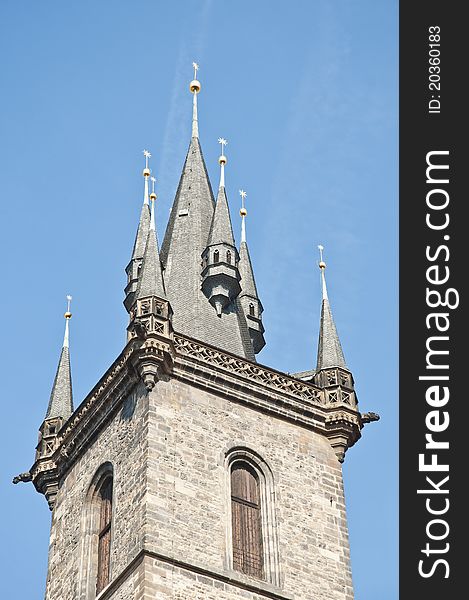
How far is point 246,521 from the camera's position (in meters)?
27.7

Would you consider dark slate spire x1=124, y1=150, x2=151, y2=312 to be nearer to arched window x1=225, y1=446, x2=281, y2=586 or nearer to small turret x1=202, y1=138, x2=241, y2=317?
small turret x1=202, y1=138, x2=241, y2=317

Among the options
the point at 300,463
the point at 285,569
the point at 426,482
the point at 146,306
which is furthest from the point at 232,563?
the point at 426,482

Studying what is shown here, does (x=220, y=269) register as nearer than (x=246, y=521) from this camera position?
No

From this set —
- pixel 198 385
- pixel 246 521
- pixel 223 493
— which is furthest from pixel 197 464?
pixel 198 385

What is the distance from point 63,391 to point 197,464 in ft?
19.1

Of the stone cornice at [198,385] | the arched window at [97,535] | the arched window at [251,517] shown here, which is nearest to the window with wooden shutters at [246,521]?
the arched window at [251,517]

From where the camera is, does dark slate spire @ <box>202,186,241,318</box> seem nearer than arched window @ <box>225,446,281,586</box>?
No

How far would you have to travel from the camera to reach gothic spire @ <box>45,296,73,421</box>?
1249 inches

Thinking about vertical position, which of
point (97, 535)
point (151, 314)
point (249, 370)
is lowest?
point (97, 535)

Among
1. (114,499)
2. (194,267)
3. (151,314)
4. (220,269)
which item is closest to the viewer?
(114,499)

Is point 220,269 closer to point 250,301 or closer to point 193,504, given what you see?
point 250,301

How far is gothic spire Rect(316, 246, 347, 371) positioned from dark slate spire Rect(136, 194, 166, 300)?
3891mm

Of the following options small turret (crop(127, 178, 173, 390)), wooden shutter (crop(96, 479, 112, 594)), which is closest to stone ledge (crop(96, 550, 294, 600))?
wooden shutter (crop(96, 479, 112, 594))

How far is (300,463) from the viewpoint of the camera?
29.0 metres
